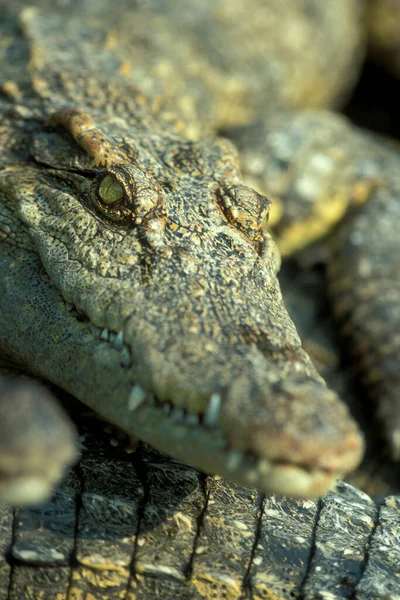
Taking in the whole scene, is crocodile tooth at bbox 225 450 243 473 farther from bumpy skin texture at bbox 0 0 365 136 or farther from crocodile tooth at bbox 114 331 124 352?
bumpy skin texture at bbox 0 0 365 136

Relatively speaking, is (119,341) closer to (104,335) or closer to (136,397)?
(104,335)

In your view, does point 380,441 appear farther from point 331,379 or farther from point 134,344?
point 134,344

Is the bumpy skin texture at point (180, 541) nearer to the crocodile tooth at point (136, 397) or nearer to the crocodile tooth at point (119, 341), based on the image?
the crocodile tooth at point (136, 397)

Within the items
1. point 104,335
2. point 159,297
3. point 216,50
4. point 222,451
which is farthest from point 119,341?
point 216,50

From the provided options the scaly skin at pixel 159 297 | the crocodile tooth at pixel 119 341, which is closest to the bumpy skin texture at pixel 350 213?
the scaly skin at pixel 159 297

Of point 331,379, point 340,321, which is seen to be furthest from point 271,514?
point 340,321
